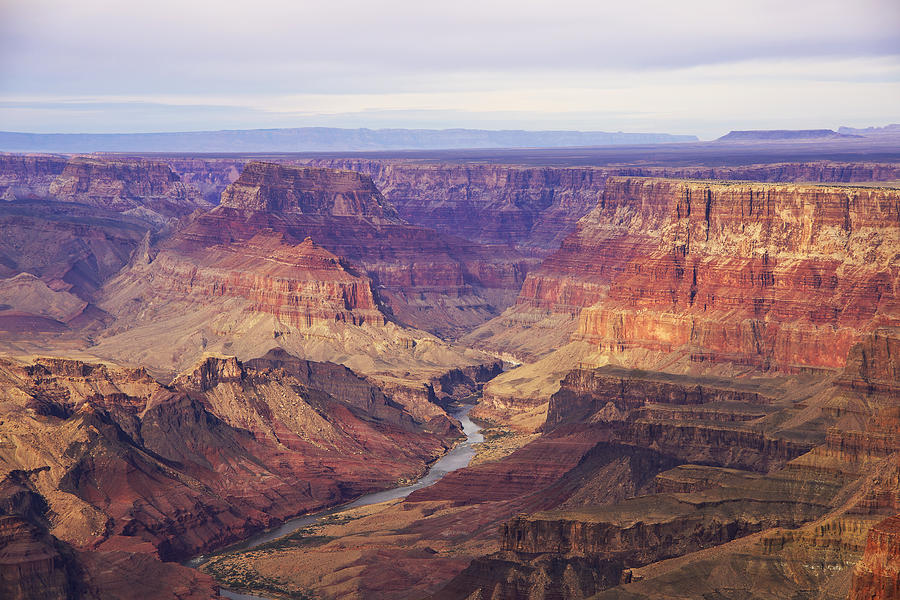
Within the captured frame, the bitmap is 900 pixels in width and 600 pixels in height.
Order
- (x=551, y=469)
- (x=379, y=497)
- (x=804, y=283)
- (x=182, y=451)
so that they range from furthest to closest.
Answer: (x=804, y=283) → (x=379, y=497) → (x=182, y=451) → (x=551, y=469)

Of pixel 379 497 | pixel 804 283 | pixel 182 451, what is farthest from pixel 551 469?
pixel 804 283

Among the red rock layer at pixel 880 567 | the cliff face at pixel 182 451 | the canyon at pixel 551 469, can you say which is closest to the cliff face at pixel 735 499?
the red rock layer at pixel 880 567

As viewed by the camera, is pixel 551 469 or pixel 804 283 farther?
pixel 804 283

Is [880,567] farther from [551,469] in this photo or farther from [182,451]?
[182,451]

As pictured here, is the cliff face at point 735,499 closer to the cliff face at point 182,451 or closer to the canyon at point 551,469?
the canyon at point 551,469

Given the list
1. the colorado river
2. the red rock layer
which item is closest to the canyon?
the red rock layer

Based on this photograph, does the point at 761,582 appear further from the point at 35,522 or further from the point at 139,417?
the point at 139,417

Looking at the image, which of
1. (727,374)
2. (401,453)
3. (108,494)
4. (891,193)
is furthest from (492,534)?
(891,193)
